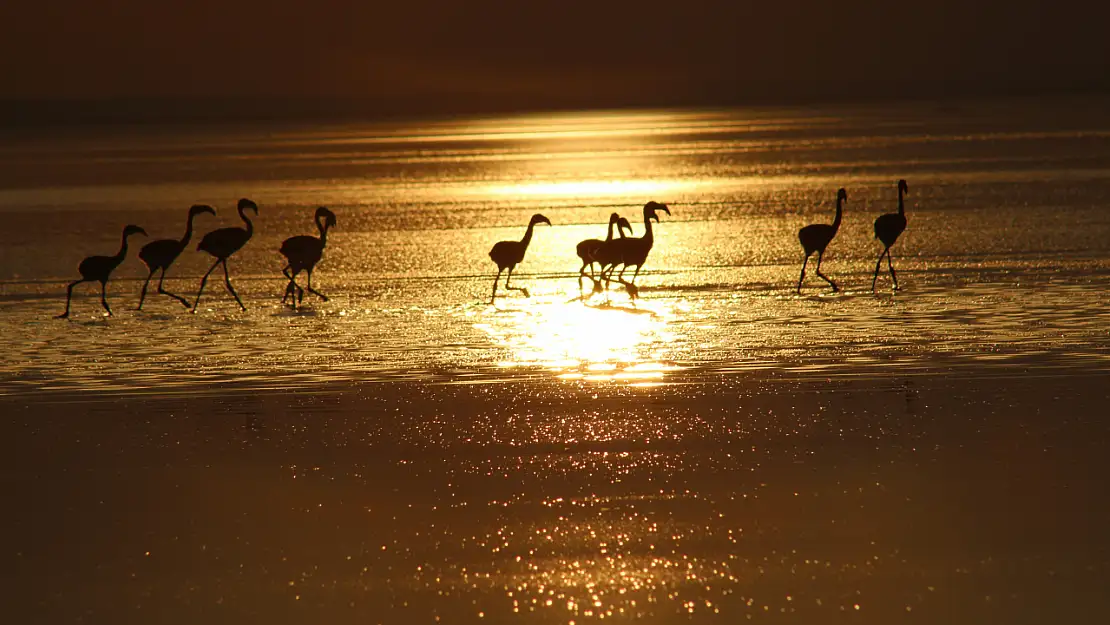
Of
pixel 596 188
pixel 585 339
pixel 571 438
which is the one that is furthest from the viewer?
pixel 596 188

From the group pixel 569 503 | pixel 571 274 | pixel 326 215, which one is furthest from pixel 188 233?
pixel 569 503

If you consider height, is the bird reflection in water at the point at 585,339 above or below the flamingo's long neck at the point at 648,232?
below

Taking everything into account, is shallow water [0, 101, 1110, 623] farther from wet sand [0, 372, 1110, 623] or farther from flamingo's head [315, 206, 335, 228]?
flamingo's head [315, 206, 335, 228]

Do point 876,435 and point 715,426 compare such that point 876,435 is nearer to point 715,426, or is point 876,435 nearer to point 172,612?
point 715,426

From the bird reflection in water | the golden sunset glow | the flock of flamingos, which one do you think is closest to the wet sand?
the bird reflection in water

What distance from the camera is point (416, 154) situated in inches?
1837

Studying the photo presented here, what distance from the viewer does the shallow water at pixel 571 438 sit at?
5496 millimetres

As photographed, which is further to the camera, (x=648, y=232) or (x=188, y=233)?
(x=188, y=233)

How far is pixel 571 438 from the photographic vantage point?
7594 mm

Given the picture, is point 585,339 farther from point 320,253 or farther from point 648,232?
point 320,253

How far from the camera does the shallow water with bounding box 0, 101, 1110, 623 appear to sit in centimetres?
550

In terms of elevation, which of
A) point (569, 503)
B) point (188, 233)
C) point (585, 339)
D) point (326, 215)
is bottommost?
point (569, 503)

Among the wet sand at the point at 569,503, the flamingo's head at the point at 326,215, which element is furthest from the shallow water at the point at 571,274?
the wet sand at the point at 569,503

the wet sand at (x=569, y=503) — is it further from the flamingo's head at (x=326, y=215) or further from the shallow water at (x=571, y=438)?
the flamingo's head at (x=326, y=215)
